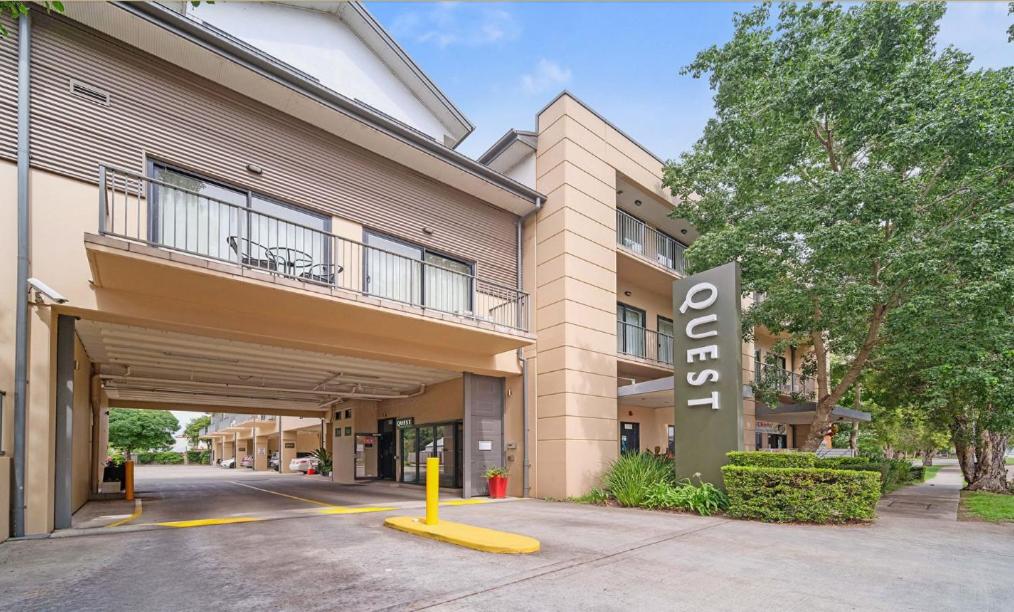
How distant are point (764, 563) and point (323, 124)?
10665mm

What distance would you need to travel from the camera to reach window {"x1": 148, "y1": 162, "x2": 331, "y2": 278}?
9242mm

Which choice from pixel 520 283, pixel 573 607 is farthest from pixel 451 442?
pixel 573 607

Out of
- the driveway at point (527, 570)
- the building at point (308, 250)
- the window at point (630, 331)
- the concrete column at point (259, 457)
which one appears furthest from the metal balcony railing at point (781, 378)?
the concrete column at point (259, 457)

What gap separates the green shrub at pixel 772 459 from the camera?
10.6 metres

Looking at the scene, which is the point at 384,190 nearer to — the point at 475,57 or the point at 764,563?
the point at 475,57

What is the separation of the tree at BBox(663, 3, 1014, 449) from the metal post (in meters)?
12.8

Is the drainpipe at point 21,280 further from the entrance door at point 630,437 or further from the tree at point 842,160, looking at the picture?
the entrance door at point 630,437

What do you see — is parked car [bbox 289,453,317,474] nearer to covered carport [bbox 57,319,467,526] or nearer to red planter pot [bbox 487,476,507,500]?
covered carport [bbox 57,319,467,526]

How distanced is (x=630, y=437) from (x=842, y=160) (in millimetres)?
10271

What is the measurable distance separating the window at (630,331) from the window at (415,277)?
19.1ft

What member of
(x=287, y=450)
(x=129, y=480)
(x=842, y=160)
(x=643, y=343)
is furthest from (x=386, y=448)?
(x=287, y=450)

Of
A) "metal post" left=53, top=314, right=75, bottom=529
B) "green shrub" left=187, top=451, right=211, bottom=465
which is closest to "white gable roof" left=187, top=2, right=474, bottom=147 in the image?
"metal post" left=53, top=314, right=75, bottom=529

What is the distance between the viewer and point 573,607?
4996 mm

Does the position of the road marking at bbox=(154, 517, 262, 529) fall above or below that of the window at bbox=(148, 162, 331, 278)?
below
